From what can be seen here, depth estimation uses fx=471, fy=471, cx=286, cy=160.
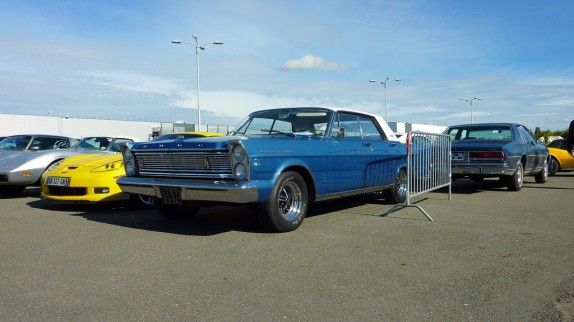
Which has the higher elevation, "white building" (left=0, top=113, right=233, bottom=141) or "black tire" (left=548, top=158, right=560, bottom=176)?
"white building" (left=0, top=113, right=233, bottom=141)

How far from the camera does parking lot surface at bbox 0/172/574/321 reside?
3.16 meters

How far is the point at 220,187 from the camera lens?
4.94 metres

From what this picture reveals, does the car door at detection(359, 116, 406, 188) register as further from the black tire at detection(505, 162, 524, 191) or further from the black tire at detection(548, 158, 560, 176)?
the black tire at detection(548, 158, 560, 176)

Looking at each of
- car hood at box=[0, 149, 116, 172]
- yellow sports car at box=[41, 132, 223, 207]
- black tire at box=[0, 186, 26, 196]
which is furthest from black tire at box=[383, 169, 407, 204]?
black tire at box=[0, 186, 26, 196]

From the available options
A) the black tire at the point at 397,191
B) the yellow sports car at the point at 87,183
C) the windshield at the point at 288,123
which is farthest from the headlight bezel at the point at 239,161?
the black tire at the point at 397,191

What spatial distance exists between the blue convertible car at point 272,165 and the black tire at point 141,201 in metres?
1.17

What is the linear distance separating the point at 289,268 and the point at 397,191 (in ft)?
14.2

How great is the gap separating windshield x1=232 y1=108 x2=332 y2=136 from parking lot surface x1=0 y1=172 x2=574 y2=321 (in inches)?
48.5

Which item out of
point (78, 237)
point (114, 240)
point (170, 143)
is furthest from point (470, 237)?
point (78, 237)

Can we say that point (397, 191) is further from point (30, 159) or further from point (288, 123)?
point (30, 159)

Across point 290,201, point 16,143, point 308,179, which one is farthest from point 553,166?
point 16,143

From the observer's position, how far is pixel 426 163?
765 cm

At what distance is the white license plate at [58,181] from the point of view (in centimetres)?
710

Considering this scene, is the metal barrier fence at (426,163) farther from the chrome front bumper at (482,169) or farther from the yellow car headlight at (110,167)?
the yellow car headlight at (110,167)
